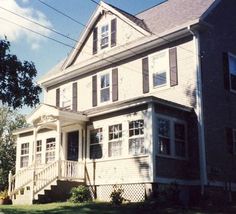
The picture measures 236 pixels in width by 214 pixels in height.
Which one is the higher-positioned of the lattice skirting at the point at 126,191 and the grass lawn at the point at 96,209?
the lattice skirting at the point at 126,191

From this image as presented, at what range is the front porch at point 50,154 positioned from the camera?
20.1 m

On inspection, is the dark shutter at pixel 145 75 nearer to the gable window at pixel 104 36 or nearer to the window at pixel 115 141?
the window at pixel 115 141

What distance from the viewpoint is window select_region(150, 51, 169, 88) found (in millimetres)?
21312

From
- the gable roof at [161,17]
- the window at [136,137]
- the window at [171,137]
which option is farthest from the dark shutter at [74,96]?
the window at [171,137]

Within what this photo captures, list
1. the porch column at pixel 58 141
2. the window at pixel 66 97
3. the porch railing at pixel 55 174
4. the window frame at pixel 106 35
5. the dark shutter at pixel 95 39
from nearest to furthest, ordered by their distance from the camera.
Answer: the porch railing at pixel 55 174, the porch column at pixel 58 141, the window frame at pixel 106 35, the dark shutter at pixel 95 39, the window at pixel 66 97

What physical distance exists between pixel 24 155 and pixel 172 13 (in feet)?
39.6

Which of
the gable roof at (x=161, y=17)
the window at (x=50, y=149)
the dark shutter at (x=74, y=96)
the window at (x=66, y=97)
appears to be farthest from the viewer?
the window at (x=66, y=97)

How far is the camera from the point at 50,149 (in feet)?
80.2

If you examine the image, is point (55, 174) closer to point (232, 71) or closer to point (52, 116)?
point (52, 116)

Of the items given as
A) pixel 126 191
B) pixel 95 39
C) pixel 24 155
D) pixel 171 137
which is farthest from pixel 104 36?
pixel 126 191

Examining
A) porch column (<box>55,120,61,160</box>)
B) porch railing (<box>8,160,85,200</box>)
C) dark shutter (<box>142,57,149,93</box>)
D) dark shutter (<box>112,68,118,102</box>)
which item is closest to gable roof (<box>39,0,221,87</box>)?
dark shutter (<box>142,57,149,93</box>)

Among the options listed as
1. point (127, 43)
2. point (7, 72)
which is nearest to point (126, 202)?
point (7, 72)

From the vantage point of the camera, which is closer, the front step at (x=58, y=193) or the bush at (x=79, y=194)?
the bush at (x=79, y=194)

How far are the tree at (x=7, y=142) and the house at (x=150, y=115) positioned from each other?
1407 centimetres
